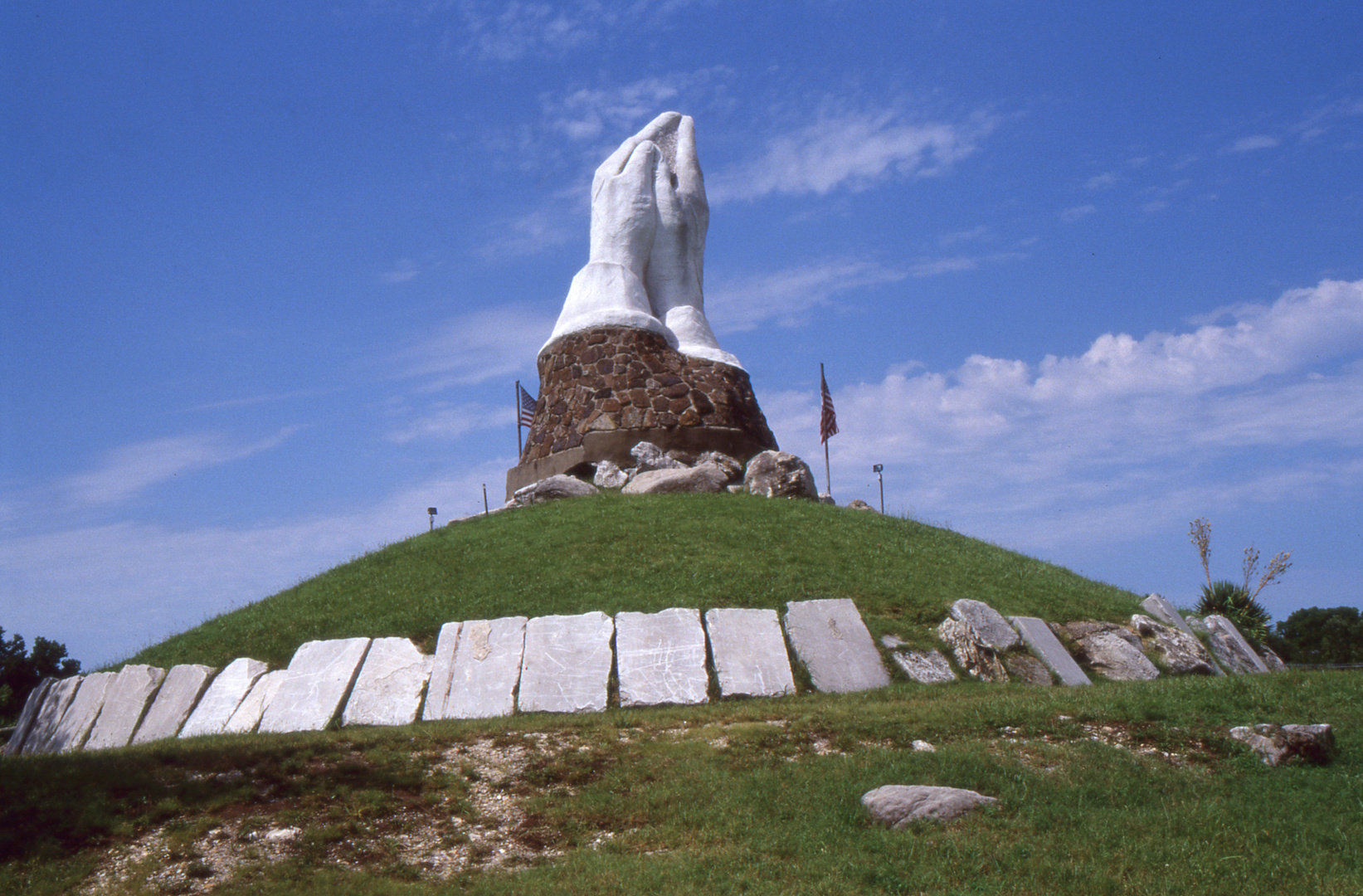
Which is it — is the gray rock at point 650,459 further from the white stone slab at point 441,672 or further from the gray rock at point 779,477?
the white stone slab at point 441,672

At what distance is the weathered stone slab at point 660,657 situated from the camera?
35.3ft

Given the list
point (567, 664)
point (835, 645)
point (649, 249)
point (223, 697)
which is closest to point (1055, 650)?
point (835, 645)

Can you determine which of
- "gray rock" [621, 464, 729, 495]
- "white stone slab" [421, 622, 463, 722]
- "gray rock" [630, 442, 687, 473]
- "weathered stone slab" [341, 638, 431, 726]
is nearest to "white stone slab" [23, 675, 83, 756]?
"weathered stone slab" [341, 638, 431, 726]

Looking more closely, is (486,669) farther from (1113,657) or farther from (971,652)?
(1113,657)

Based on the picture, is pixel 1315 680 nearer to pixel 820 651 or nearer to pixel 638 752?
pixel 820 651

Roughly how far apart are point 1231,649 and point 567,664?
30.8ft

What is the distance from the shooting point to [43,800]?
7844 mm

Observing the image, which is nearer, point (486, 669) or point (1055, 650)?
point (486, 669)

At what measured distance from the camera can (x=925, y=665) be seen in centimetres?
1165

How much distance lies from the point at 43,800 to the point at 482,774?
3117 mm

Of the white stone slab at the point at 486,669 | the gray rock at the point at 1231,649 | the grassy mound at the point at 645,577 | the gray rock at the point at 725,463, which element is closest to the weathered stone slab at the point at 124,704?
the grassy mound at the point at 645,577

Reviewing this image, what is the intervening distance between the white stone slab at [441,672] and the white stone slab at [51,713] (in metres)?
4.76

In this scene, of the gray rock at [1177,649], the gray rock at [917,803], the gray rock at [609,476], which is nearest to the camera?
the gray rock at [917,803]

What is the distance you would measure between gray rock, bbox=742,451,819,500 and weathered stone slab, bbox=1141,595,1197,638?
673 centimetres
